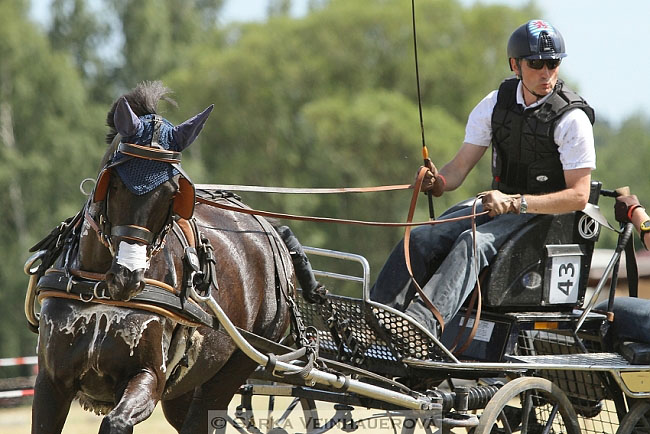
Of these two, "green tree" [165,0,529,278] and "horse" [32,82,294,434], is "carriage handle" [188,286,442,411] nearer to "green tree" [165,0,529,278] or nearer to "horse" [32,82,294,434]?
"horse" [32,82,294,434]

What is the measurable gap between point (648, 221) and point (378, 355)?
5.19 feet

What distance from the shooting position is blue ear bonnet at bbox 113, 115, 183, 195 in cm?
328

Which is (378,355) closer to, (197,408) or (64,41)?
(197,408)

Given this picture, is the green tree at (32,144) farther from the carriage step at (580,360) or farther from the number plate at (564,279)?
the carriage step at (580,360)

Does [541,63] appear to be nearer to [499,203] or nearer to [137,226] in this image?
[499,203]

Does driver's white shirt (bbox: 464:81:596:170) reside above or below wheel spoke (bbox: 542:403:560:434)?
above

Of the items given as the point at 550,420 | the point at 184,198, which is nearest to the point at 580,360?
the point at 550,420

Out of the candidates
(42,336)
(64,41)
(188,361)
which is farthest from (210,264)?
(64,41)

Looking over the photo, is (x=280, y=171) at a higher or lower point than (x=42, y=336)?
lower

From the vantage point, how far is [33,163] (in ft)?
64.0

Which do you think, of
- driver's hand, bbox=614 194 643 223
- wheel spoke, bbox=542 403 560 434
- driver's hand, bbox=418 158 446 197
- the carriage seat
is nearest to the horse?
driver's hand, bbox=418 158 446 197

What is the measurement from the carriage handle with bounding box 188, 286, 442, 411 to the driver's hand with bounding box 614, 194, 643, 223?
1.53 m

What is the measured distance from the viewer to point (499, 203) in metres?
4.38

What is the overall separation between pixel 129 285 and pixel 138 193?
0.32 meters
